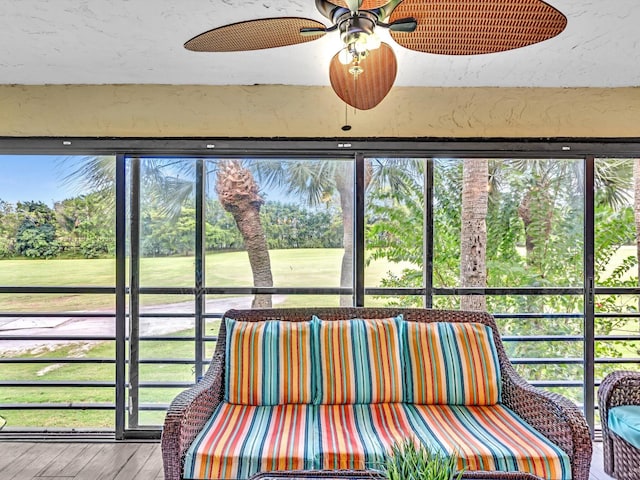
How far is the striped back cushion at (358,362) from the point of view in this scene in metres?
2.23

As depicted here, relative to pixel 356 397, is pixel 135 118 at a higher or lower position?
higher

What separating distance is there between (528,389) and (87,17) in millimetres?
2771

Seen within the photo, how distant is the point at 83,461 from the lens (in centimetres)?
253

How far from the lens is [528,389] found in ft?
6.82

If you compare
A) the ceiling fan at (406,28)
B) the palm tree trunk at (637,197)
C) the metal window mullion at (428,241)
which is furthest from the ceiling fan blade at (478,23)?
the palm tree trunk at (637,197)

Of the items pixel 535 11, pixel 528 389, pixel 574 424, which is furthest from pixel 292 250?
pixel 535 11

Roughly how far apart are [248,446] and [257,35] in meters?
1.61

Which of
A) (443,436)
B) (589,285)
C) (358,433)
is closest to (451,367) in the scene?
(443,436)

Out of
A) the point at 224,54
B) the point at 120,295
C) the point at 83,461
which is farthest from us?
the point at 120,295

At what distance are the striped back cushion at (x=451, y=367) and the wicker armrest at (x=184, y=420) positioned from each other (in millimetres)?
Result: 1029

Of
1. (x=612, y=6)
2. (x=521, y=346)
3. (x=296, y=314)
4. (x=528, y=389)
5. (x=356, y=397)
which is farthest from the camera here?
(x=521, y=346)

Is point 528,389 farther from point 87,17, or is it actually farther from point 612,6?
point 87,17

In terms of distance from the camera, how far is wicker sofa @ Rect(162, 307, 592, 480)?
5.65 ft

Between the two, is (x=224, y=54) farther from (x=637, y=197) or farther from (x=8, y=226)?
(x=637, y=197)
